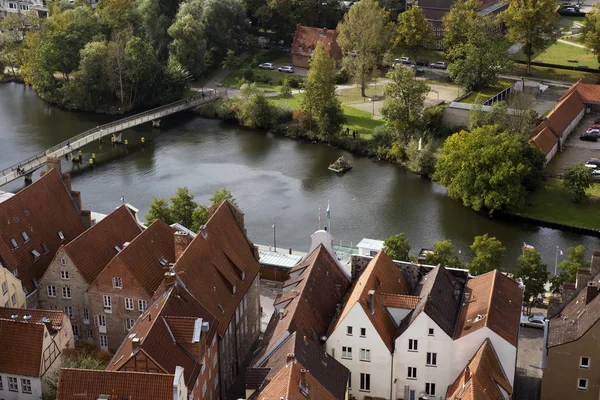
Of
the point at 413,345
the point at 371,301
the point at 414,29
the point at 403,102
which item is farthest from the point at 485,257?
the point at 414,29

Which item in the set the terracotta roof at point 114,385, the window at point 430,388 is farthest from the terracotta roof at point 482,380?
the terracotta roof at point 114,385

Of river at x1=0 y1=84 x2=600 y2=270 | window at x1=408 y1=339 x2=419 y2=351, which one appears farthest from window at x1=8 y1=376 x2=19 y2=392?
river at x1=0 y1=84 x2=600 y2=270

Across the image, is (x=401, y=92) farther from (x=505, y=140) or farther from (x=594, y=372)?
(x=594, y=372)

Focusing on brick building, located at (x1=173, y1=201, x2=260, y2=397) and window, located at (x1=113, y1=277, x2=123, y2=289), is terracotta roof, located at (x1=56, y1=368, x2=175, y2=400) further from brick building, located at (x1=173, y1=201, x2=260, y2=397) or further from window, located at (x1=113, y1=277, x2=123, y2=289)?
window, located at (x1=113, y1=277, x2=123, y2=289)

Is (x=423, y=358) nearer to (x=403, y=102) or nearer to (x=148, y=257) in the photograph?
(x=148, y=257)

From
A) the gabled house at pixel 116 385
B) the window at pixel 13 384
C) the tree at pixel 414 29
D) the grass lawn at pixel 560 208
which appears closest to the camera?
the gabled house at pixel 116 385

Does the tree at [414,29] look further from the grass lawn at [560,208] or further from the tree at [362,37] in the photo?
the grass lawn at [560,208]

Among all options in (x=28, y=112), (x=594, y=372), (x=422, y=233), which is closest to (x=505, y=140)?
(x=422, y=233)
